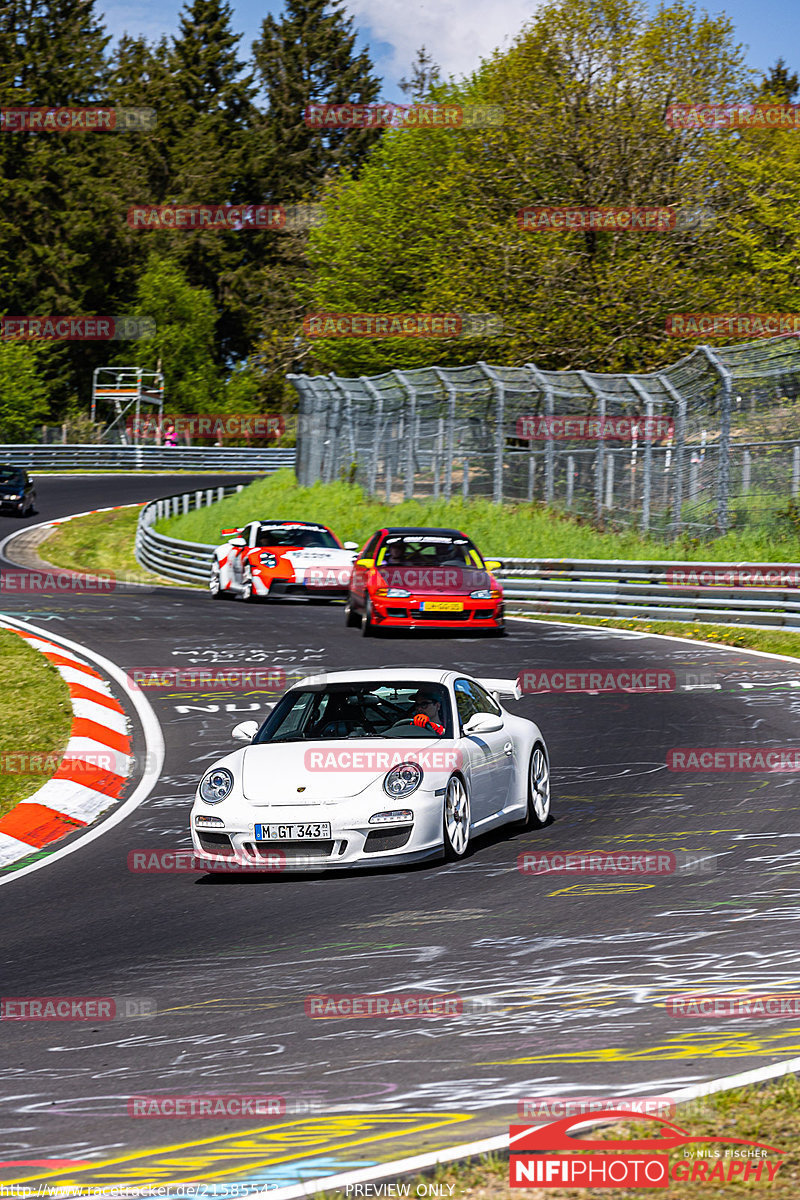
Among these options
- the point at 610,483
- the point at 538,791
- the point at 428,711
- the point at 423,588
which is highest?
the point at 610,483

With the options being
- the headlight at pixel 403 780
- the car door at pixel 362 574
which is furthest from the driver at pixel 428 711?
the car door at pixel 362 574

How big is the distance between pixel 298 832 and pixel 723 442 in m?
17.2

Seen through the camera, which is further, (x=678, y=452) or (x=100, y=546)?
(x=100, y=546)

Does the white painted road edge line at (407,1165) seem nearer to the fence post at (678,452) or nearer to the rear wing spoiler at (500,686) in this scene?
the rear wing spoiler at (500,686)

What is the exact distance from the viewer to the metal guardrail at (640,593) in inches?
861

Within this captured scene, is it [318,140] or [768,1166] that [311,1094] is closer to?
[768,1166]

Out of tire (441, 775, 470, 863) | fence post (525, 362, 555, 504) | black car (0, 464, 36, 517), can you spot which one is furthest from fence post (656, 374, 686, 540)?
black car (0, 464, 36, 517)

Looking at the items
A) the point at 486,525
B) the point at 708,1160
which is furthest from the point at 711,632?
the point at 708,1160

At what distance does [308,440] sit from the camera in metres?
42.5

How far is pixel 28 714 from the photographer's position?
14.5m

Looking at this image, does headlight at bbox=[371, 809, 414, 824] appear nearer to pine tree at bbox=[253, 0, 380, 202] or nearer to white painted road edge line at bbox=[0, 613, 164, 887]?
white painted road edge line at bbox=[0, 613, 164, 887]

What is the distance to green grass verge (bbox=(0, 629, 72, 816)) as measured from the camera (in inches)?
479

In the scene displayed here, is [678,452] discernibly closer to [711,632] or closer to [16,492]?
[711,632]

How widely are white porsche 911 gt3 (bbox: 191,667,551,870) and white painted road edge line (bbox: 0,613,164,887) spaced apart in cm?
119
